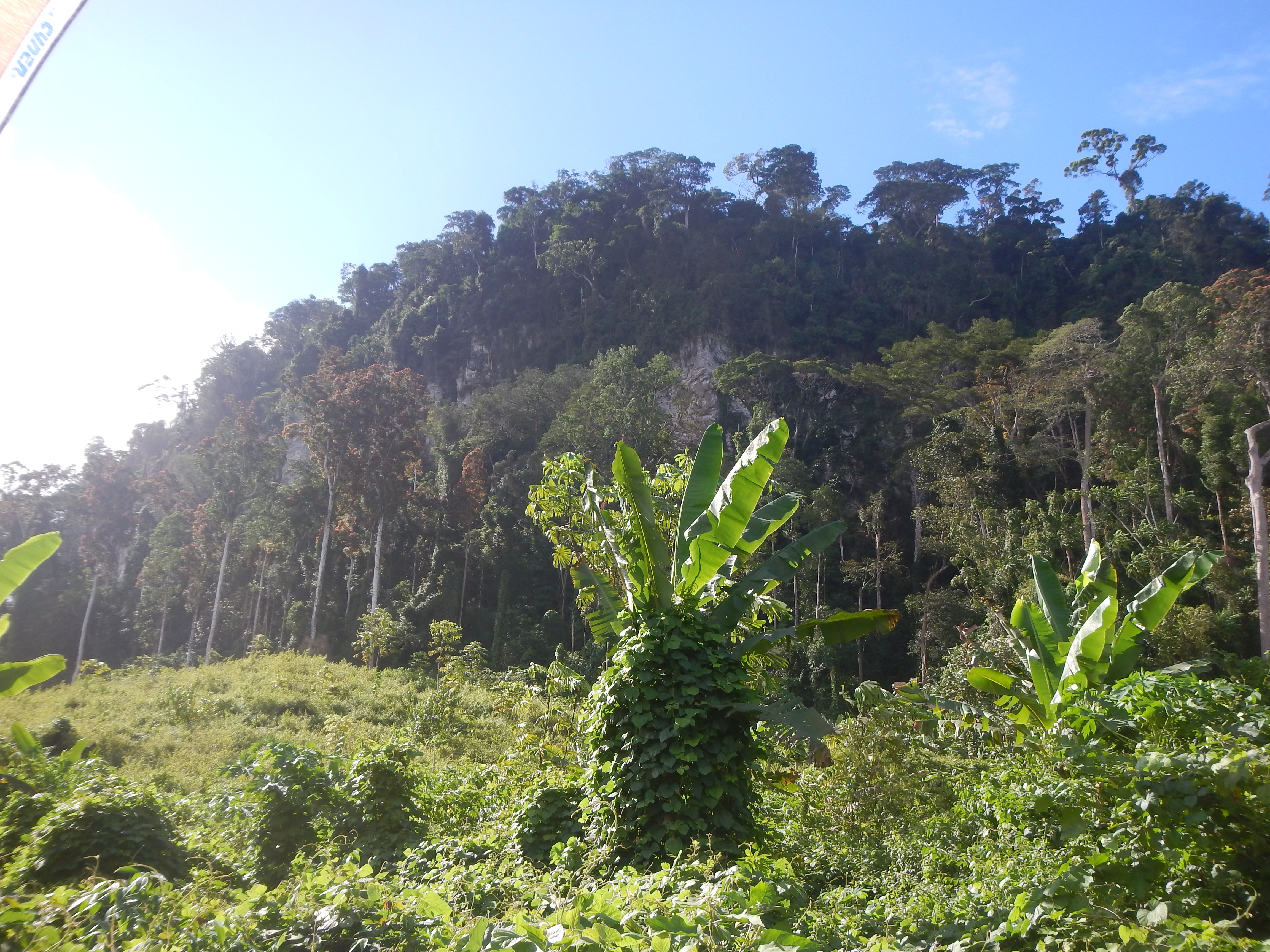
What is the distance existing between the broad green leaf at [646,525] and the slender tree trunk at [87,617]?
34.0 meters

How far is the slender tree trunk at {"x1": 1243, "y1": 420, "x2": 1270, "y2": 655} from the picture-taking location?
14.9m

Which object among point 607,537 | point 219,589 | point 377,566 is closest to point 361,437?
point 377,566

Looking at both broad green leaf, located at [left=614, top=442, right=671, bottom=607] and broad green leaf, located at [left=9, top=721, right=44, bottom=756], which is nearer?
broad green leaf, located at [left=9, top=721, right=44, bottom=756]

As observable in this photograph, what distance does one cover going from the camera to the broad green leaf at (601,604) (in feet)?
24.2

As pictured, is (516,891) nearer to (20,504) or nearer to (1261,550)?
(1261,550)

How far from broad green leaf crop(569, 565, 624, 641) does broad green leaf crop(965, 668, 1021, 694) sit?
3430mm

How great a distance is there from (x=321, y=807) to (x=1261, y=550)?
675 inches

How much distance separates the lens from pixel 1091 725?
165 inches

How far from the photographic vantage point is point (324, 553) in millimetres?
25469

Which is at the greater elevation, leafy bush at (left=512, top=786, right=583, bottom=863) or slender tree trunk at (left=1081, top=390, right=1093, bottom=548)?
slender tree trunk at (left=1081, top=390, right=1093, bottom=548)

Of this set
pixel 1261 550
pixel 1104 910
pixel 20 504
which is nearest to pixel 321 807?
pixel 1104 910

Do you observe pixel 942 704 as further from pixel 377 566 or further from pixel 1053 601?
pixel 377 566

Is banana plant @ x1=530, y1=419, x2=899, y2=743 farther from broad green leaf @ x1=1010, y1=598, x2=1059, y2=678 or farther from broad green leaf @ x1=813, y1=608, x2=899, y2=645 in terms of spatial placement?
broad green leaf @ x1=1010, y1=598, x2=1059, y2=678

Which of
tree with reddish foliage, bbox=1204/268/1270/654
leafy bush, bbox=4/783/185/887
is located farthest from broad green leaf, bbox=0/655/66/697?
tree with reddish foliage, bbox=1204/268/1270/654
